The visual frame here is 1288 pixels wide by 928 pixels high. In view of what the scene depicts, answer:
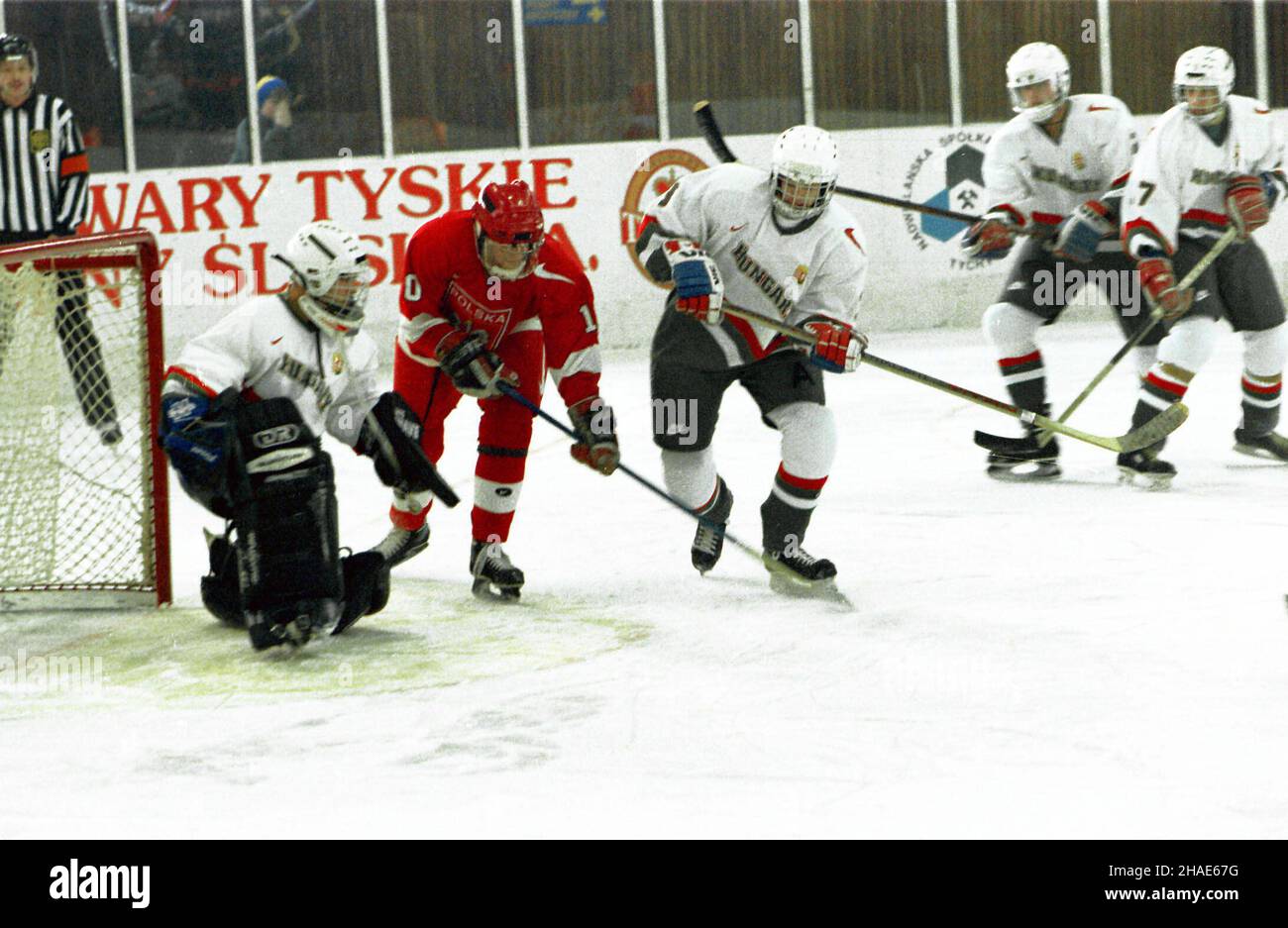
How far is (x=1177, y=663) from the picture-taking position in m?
3.16

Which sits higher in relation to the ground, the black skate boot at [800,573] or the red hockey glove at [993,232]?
the red hockey glove at [993,232]

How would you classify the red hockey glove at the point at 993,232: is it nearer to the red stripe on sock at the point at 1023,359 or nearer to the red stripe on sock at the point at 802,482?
the red stripe on sock at the point at 1023,359

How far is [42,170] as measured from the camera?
19.5ft

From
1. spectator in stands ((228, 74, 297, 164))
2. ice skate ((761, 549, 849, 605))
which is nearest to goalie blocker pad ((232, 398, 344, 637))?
ice skate ((761, 549, 849, 605))

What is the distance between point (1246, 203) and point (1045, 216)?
0.59 m

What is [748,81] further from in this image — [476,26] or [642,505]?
[642,505]

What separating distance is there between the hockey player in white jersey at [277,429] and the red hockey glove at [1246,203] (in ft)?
8.98

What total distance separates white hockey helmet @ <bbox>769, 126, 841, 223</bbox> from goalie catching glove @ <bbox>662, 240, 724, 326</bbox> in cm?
22

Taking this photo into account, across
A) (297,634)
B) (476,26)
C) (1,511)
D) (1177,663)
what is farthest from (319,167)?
(1177,663)

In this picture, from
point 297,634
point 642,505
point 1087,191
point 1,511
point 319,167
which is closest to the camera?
point 297,634

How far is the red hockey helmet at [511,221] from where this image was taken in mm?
3566

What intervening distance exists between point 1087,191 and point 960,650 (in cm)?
239

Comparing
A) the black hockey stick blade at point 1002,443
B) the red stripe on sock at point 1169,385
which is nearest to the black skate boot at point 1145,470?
the red stripe on sock at point 1169,385

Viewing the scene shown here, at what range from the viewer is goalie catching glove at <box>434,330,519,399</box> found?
3.70m
